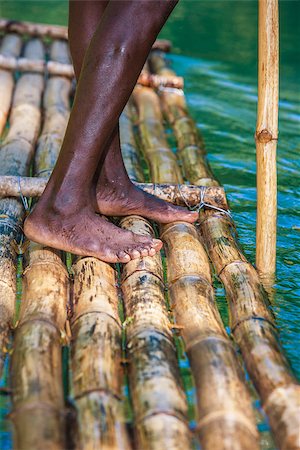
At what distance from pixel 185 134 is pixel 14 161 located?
39.3 inches

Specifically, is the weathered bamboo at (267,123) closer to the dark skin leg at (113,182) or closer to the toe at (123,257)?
the dark skin leg at (113,182)

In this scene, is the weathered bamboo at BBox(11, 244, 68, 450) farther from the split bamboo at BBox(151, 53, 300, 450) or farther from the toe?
the split bamboo at BBox(151, 53, 300, 450)

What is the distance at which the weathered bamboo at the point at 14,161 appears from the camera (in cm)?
199

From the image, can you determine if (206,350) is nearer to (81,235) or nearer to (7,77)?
(81,235)

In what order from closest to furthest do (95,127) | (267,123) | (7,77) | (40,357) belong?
(40,357), (95,127), (267,123), (7,77)

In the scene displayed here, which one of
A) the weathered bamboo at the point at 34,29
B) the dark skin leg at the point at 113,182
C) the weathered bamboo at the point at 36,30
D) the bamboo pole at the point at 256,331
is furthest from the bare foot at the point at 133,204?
the weathered bamboo at the point at 34,29

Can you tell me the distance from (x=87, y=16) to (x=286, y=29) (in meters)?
4.53

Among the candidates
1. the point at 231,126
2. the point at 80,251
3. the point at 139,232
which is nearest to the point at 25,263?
the point at 80,251

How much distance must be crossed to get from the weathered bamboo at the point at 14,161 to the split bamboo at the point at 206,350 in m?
0.47

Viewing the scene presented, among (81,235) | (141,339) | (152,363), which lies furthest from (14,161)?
(152,363)

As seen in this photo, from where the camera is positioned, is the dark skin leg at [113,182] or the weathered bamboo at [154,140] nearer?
the dark skin leg at [113,182]

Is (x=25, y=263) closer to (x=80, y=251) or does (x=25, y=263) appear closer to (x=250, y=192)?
(x=80, y=251)

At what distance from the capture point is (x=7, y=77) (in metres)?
4.14

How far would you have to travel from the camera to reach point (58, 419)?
150 cm
